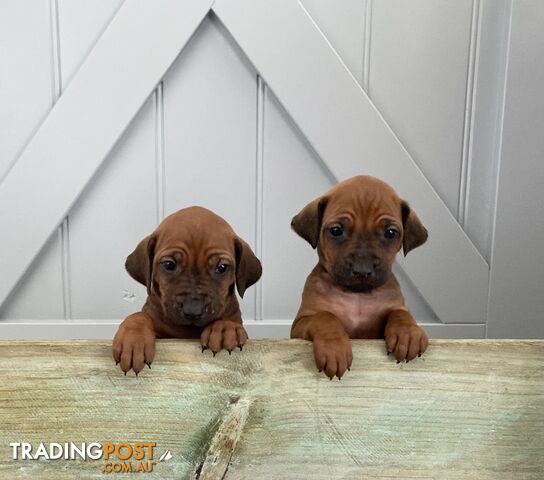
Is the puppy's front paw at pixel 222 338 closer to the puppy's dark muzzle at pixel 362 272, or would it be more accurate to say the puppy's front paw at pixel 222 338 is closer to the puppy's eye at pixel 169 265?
the puppy's eye at pixel 169 265

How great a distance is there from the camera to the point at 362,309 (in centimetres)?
195

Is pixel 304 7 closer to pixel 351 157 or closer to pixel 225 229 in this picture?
pixel 351 157

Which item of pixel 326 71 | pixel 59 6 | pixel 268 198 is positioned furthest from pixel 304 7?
pixel 59 6

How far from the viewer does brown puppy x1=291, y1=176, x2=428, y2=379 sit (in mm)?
1590

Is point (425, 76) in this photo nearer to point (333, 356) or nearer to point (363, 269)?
point (363, 269)

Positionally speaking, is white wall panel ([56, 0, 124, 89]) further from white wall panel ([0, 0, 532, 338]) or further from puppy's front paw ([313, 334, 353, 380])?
puppy's front paw ([313, 334, 353, 380])

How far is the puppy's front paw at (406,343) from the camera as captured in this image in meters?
1.57

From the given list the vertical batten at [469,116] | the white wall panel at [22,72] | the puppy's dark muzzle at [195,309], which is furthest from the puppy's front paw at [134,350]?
the vertical batten at [469,116]

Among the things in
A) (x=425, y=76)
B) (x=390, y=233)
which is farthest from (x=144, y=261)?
(x=425, y=76)

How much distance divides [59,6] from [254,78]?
98 cm

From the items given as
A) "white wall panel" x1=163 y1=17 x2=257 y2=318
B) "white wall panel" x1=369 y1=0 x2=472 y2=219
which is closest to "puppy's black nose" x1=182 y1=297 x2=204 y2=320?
"white wall panel" x1=163 y1=17 x2=257 y2=318

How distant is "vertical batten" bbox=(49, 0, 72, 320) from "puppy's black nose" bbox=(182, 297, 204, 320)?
1.50m

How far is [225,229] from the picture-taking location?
188 centimetres

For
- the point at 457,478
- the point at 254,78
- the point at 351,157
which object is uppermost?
the point at 254,78
